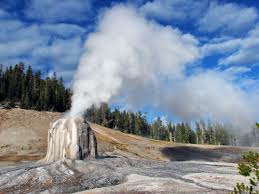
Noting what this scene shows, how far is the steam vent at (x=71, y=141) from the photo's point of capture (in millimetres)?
39147

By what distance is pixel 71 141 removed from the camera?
3962 centimetres

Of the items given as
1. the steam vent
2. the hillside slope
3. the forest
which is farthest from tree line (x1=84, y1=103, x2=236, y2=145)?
the steam vent

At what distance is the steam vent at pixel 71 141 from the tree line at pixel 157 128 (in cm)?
9035

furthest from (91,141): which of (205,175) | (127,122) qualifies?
Result: (127,122)

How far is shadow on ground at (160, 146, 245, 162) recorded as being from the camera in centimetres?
7525

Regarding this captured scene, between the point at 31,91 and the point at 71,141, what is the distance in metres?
83.5

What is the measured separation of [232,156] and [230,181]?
5639cm

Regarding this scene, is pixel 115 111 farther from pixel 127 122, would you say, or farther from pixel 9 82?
pixel 9 82

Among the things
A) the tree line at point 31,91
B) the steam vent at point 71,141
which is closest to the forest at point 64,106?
the tree line at point 31,91

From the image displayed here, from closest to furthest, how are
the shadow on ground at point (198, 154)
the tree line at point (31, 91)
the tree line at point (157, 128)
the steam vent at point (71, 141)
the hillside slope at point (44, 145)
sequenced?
1. the steam vent at point (71, 141)
2. the hillside slope at point (44, 145)
3. the shadow on ground at point (198, 154)
4. the tree line at point (31, 91)
5. the tree line at point (157, 128)

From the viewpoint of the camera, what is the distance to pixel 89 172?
32312mm

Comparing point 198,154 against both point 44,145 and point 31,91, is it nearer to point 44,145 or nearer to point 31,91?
point 44,145

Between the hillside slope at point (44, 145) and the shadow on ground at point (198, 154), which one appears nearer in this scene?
the hillside slope at point (44, 145)

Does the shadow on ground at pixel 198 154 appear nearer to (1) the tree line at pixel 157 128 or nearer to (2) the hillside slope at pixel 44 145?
(2) the hillside slope at pixel 44 145
